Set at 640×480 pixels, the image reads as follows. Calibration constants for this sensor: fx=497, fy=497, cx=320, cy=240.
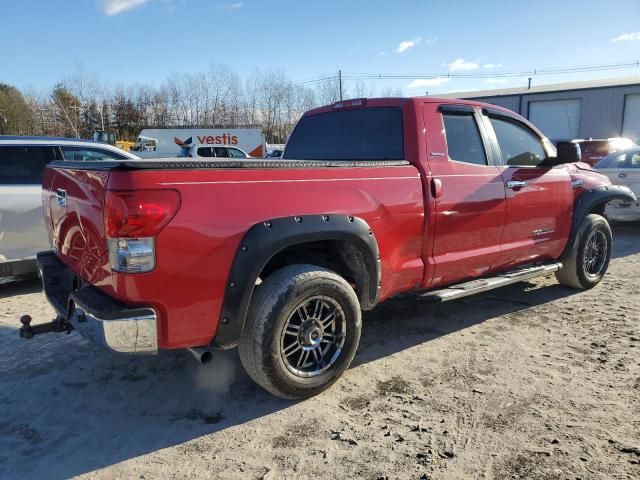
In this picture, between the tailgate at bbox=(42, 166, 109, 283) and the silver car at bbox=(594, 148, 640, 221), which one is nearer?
the tailgate at bbox=(42, 166, 109, 283)

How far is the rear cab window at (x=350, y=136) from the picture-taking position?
3.99m

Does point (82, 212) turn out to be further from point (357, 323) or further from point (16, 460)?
point (357, 323)

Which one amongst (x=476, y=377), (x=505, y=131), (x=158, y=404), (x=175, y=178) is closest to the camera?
(x=175, y=178)

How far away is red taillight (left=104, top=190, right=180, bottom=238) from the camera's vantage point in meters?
2.44

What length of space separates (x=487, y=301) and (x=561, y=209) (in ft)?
3.91

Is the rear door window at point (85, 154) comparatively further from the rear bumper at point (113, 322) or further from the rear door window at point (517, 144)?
the rear door window at point (517, 144)

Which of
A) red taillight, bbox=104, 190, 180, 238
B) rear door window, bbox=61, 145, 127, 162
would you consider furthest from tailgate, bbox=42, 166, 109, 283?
rear door window, bbox=61, 145, 127, 162

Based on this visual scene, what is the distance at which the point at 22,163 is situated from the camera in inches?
218

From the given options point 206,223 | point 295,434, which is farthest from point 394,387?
point 206,223

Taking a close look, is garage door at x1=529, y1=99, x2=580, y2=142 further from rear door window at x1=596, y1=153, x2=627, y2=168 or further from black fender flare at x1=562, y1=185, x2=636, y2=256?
black fender flare at x1=562, y1=185, x2=636, y2=256

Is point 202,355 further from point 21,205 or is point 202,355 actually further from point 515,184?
point 21,205

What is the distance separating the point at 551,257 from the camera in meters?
5.14

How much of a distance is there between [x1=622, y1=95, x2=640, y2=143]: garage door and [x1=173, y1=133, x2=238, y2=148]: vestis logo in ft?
87.2

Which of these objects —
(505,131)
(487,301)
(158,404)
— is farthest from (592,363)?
(158,404)
